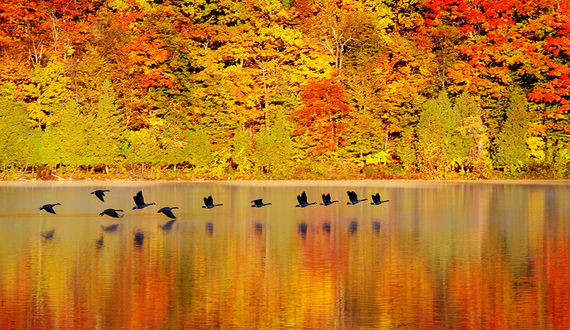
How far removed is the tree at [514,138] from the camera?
65.3 meters

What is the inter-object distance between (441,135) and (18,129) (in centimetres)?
3160

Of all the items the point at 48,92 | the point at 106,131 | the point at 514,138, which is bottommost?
the point at 514,138

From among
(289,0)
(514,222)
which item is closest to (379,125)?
(289,0)

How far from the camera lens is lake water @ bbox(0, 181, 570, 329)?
15852 mm

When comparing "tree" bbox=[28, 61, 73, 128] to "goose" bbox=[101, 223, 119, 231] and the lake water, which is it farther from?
"goose" bbox=[101, 223, 119, 231]

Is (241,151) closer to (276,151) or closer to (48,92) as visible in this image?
(276,151)

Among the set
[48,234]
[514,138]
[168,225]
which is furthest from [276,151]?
[48,234]

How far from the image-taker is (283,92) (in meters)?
71.7

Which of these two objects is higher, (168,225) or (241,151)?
(241,151)

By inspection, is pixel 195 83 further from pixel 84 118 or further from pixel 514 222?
pixel 514 222

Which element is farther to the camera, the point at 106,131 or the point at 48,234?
the point at 106,131

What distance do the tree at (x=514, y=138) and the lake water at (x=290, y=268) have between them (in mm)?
24260

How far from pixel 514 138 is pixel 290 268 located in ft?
154

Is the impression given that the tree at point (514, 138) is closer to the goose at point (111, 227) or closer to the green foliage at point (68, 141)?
the green foliage at point (68, 141)
